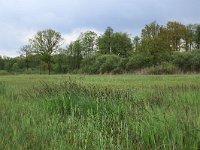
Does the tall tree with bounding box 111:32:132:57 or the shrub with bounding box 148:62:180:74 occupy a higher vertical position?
the tall tree with bounding box 111:32:132:57

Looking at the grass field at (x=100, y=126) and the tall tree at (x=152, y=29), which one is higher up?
the tall tree at (x=152, y=29)

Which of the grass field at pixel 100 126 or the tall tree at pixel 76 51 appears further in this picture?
the tall tree at pixel 76 51

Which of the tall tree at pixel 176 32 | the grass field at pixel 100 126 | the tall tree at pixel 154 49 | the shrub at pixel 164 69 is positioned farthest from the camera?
the tall tree at pixel 176 32

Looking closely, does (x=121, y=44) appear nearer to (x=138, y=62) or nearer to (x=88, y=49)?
(x=88, y=49)

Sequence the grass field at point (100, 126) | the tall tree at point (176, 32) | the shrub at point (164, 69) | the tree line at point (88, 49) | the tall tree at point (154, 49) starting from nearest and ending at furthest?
the grass field at point (100, 126)
the shrub at point (164, 69)
the tall tree at point (154, 49)
the tree line at point (88, 49)
the tall tree at point (176, 32)

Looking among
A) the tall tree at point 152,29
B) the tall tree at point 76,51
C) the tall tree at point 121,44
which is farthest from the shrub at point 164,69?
the tall tree at point 121,44

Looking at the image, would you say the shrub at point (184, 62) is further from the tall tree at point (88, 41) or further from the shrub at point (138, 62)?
the tall tree at point (88, 41)

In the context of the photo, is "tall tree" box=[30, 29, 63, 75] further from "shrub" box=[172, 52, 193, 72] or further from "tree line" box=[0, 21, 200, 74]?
"shrub" box=[172, 52, 193, 72]

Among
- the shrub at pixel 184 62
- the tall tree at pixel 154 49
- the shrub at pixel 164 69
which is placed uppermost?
the tall tree at pixel 154 49

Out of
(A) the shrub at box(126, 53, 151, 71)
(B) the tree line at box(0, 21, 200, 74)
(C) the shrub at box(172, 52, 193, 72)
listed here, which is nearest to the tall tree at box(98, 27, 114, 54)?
(B) the tree line at box(0, 21, 200, 74)

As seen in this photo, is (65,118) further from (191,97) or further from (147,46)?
(147,46)

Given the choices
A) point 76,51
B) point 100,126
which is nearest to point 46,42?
point 76,51

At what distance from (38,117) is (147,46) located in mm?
45000

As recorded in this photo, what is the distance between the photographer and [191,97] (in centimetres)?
988
